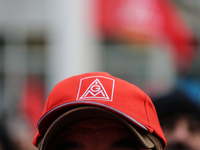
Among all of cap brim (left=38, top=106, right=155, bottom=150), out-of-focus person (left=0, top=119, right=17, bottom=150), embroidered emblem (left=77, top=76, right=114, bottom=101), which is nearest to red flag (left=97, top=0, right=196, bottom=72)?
out-of-focus person (left=0, top=119, right=17, bottom=150)

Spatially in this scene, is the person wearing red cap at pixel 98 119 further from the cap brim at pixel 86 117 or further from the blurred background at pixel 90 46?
the blurred background at pixel 90 46

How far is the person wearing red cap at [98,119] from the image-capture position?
48.9 inches

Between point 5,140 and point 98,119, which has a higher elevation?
point 98,119

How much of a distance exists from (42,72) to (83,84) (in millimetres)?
4641

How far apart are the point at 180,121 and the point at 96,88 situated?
3101 mm

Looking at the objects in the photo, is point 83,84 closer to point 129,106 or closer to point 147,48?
point 129,106

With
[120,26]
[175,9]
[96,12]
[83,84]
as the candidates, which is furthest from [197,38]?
[83,84]

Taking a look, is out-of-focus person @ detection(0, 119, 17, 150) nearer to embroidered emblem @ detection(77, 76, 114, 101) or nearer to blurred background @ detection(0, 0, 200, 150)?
blurred background @ detection(0, 0, 200, 150)

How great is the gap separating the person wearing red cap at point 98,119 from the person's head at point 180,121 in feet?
9.07

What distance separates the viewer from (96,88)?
1.30m

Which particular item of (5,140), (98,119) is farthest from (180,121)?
(98,119)

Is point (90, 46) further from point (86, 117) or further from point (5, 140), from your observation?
point (86, 117)

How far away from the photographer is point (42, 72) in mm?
5871

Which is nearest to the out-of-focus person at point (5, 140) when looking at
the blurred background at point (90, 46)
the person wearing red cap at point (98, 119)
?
the blurred background at point (90, 46)
